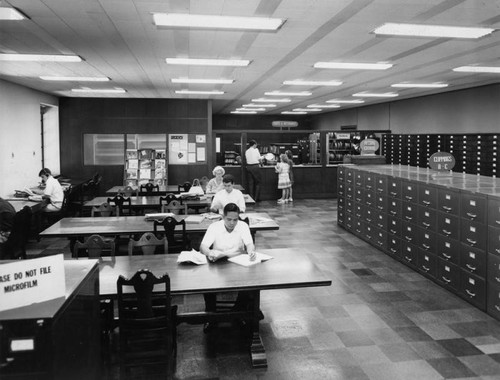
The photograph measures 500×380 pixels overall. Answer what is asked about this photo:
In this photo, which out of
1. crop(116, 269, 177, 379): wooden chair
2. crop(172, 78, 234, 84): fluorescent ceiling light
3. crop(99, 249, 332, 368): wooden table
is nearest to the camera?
crop(116, 269, 177, 379): wooden chair

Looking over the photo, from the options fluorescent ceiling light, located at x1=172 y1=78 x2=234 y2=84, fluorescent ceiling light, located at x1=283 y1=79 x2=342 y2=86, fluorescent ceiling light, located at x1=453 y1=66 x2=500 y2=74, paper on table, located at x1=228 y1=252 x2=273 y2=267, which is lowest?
paper on table, located at x1=228 y1=252 x2=273 y2=267

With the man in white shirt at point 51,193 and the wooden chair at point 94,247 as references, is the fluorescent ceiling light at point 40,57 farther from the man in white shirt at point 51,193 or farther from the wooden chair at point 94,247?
the wooden chair at point 94,247

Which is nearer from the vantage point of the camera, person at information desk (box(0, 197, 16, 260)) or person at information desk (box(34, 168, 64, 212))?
person at information desk (box(0, 197, 16, 260))

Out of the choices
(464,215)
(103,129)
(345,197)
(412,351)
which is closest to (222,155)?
(103,129)

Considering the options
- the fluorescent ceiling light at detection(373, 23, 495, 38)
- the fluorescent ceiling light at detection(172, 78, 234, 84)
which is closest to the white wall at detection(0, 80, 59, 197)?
the fluorescent ceiling light at detection(172, 78, 234, 84)

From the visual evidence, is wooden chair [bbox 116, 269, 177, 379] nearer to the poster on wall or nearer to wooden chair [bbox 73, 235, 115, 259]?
wooden chair [bbox 73, 235, 115, 259]

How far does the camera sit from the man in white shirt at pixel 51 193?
8.80 metres

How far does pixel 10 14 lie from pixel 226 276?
3570mm

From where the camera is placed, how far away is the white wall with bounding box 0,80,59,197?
9.55 meters

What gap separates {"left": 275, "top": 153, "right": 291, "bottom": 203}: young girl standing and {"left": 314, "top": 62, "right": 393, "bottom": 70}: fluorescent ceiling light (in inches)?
208

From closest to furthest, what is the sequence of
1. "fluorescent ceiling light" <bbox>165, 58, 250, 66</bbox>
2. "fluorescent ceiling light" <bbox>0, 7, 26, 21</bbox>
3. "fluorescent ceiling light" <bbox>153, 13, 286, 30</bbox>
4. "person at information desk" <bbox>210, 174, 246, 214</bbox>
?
"fluorescent ceiling light" <bbox>0, 7, 26, 21</bbox> < "fluorescent ceiling light" <bbox>153, 13, 286, 30</bbox> < "person at information desk" <bbox>210, 174, 246, 214</bbox> < "fluorescent ceiling light" <bbox>165, 58, 250, 66</bbox>

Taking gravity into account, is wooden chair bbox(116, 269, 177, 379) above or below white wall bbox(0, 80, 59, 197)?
below

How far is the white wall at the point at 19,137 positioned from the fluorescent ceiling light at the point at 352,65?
629cm

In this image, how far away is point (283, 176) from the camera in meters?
13.9
